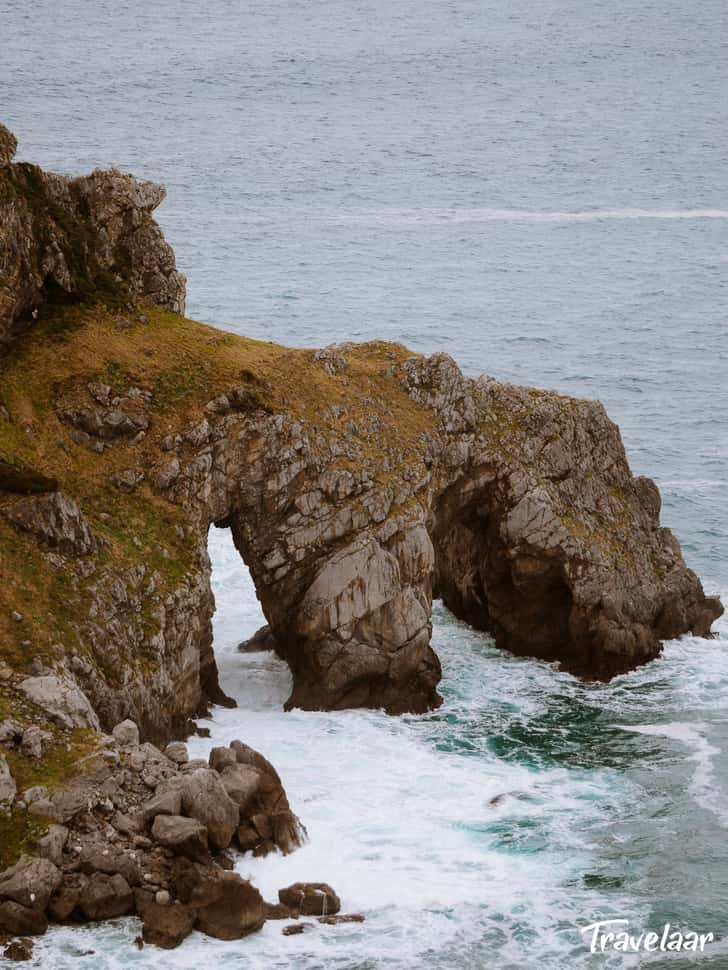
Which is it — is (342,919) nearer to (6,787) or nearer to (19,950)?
(19,950)

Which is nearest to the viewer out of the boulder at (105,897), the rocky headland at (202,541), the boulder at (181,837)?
the boulder at (105,897)

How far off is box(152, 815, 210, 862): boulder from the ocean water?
228 centimetres

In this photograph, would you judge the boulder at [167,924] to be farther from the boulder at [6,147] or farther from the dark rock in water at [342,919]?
the boulder at [6,147]

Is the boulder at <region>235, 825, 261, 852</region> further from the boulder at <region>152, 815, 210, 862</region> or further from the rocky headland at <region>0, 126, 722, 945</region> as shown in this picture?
the boulder at <region>152, 815, 210, 862</region>

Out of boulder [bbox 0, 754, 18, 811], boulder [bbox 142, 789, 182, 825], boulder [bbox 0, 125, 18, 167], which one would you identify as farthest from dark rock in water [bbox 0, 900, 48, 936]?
boulder [bbox 0, 125, 18, 167]

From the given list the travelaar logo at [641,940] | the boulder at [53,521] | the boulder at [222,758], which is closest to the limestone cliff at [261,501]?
the boulder at [53,521]

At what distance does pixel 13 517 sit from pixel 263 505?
9732 mm

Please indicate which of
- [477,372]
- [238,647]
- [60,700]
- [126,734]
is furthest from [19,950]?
Result: [477,372]

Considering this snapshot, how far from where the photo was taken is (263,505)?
170 ft

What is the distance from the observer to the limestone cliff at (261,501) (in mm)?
45656

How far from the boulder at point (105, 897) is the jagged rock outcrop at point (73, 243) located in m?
21.8

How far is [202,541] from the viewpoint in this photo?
49.8 meters

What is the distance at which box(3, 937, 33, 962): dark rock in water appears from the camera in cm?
3300

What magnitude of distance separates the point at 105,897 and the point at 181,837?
94.5 inches
